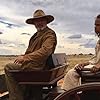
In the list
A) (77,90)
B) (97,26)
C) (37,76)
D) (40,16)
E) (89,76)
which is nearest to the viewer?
(77,90)

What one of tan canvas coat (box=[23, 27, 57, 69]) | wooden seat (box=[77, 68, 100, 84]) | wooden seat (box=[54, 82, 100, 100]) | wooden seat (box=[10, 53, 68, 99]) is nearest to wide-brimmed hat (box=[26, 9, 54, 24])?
tan canvas coat (box=[23, 27, 57, 69])

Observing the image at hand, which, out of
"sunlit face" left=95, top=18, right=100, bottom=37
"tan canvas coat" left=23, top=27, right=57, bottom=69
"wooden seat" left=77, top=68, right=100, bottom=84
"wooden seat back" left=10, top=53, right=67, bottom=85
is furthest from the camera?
"tan canvas coat" left=23, top=27, right=57, bottom=69

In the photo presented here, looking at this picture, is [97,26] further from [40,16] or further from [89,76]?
[40,16]

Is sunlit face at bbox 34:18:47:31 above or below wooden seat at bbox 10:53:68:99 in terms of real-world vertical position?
above

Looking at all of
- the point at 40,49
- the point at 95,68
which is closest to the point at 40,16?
the point at 40,49

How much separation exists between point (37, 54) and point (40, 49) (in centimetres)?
8

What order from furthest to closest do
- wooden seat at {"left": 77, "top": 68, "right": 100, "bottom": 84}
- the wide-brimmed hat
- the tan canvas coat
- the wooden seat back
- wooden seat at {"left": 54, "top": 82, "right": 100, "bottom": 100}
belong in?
the wide-brimmed hat → the tan canvas coat → the wooden seat back → wooden seat at {"left": 77, "top": 68, "right": 100, "bottom": 84} → wooden seat at {"left": 54, "top": 82, "right": 100, "bottom": 100}

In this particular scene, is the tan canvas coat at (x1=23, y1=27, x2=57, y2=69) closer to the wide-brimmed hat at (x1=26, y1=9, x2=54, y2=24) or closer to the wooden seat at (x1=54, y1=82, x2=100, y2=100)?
the wide-brimmed hat at (x1=26, y1=9, x2=54, y2=24)

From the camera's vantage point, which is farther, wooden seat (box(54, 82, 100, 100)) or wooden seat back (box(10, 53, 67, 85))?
wooden seat back (box(10, 53, 67, 85))

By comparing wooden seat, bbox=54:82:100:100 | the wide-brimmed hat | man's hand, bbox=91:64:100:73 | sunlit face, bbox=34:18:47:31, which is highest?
the wide-brimmed hat

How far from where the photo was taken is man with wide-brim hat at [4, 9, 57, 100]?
624cm

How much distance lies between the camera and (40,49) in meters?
6.23

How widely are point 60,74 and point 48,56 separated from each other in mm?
970

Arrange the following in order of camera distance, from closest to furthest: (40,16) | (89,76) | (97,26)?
(89,76), (97,26), (40,16)
